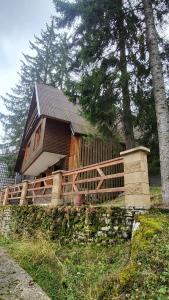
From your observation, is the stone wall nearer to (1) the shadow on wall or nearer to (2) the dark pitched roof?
(2) the dark pitched roof

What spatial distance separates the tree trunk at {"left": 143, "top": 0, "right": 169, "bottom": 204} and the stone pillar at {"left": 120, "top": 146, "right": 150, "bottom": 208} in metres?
1.90

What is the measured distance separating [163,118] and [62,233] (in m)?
4.09

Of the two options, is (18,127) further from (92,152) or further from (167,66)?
(167,66)

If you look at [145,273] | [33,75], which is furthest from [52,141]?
[33,75]

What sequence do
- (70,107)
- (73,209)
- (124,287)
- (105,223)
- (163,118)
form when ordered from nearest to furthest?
(124,287) → (105,223) → (73,209) → (163,118) → (70,107)

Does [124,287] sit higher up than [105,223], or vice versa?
[105,223]

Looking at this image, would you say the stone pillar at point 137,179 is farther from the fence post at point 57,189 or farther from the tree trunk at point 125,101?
the tree trunk at point 125,101

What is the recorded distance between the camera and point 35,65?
29469 mm

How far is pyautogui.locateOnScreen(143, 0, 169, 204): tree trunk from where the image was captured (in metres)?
7.12

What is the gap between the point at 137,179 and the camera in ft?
17.3

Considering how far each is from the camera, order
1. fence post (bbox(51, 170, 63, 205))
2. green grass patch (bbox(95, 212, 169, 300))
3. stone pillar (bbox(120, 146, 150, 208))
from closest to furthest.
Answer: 1. green grass patch (bbox(95, 212, 169, 300))
2. stone pillar (bbox(120, 146, 150, 208))
3. fence post (bbox(51, 170, 63, 205))

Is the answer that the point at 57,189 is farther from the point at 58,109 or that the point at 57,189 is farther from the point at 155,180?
the point at 58,109

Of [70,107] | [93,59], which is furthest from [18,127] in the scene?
[93,59]

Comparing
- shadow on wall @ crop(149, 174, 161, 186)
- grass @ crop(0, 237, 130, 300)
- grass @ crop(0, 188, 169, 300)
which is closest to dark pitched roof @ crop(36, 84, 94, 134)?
shadow on wall @ crop(149, 174, 161, 186)
